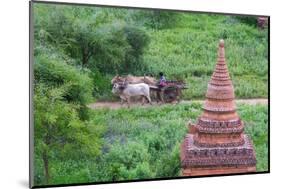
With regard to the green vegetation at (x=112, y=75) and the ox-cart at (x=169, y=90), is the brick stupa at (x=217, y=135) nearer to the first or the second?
the green vegetation at (x=112, y=75)

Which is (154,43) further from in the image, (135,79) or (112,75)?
(112,75)

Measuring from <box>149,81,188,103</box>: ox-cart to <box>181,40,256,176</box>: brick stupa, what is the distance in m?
0.28

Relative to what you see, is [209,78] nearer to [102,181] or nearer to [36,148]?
[102,181]

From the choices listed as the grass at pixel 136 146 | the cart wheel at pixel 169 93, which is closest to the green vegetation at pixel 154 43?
the cart wheel at pixel 169 93

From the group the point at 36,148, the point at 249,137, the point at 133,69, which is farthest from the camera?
the point at 249,137

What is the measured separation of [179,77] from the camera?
5.41m

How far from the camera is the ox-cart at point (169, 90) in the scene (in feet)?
17.5

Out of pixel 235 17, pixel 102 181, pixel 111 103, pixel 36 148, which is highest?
pixel 235 17

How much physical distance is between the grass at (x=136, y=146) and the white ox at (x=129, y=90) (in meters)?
0.12

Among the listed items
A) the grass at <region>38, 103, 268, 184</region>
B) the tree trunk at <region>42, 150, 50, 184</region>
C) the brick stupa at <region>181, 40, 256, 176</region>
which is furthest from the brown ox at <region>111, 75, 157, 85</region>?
the tree trunk at <region>42, 150, 50, 184</region>

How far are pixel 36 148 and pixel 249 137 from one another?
2122 mm

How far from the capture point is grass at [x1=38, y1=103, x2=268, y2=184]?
5.09 meters

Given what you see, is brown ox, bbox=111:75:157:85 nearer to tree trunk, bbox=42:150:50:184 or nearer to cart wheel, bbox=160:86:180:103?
cart wheel, bbox=160:86:180:103

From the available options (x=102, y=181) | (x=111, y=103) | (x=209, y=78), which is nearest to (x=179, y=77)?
(x=209, y=78)
